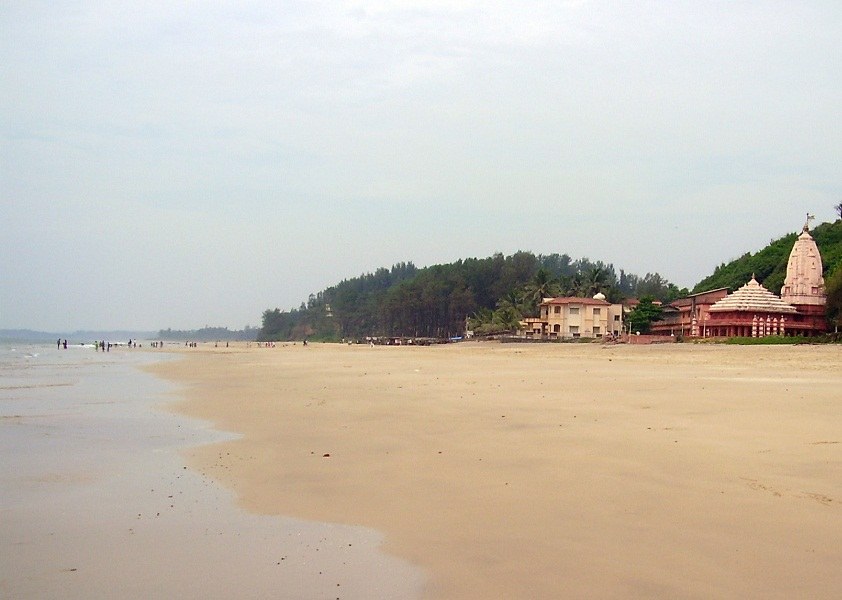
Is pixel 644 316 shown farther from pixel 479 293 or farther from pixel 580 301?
pixel 479 293

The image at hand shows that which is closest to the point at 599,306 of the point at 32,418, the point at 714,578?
the point at 32,418

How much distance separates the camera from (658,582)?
5453 mm

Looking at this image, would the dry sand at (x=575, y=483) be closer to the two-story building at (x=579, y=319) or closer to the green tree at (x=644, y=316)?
the green tree at (x=644, y=316)

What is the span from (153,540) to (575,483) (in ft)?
14.2

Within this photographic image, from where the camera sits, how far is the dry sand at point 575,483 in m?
5.71

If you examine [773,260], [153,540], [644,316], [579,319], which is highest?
[773,260]

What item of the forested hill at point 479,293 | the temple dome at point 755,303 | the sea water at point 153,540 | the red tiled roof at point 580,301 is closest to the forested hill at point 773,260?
the forested hill at point 479,293

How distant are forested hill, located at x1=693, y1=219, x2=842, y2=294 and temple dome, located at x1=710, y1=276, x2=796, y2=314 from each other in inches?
739

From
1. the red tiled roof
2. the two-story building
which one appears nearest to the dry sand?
the two-story building

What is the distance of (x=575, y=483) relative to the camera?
330 inches

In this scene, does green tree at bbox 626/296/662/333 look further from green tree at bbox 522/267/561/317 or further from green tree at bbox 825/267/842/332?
green tree at bbox 825/267/842/332

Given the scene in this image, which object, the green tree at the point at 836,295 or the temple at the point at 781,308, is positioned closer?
the green tree at the point at 836,295

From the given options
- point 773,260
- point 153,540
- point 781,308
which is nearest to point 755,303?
point 781,308

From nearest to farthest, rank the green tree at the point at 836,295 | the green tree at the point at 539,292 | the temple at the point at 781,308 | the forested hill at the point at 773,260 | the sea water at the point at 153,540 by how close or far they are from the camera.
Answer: the sea water at the point at 153,540, the green tree at the point at 836,295, the temple at the point at 781,308, the forested hill at the point at 773,260, the green tree at the point at 539,292
